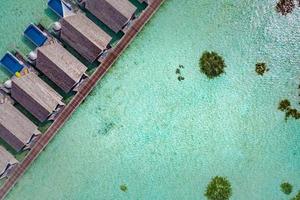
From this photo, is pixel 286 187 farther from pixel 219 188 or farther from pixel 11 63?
pixel 11 63

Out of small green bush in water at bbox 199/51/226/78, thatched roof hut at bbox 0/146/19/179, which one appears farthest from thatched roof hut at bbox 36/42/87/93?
small green bush in water at bbox 199/51/226/78

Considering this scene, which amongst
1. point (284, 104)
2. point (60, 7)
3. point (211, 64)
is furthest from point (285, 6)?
point (60, 7)

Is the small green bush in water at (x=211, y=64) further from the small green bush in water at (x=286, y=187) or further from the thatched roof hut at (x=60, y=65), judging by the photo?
the small green bush in water at (x=286, y=187)

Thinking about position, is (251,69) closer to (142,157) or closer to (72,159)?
(142,157)

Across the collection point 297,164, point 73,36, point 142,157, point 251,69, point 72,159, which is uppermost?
point 251,69

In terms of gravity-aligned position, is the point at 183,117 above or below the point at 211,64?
below

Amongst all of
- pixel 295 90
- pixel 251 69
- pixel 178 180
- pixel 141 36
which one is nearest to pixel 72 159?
pixel 178 180
